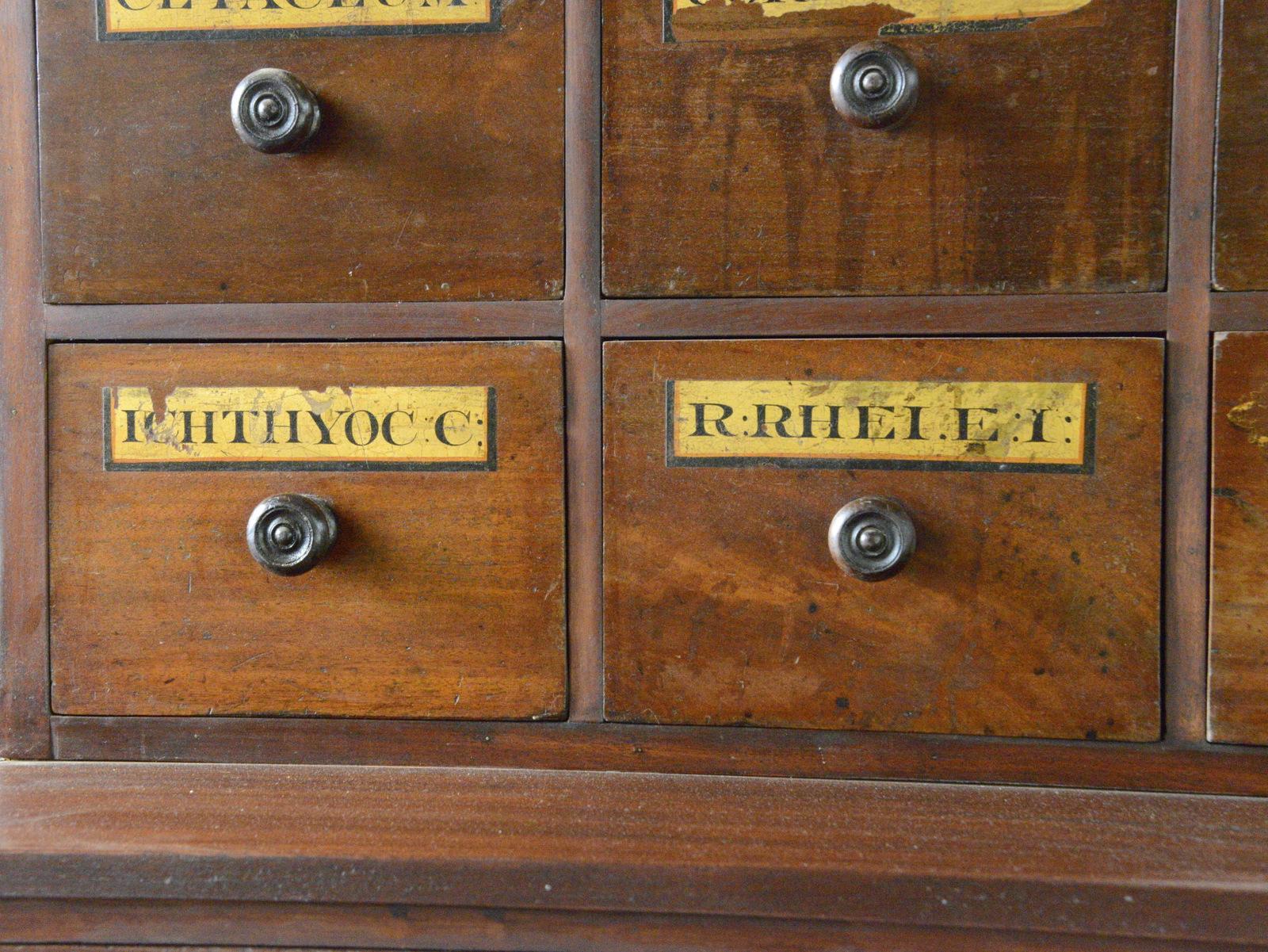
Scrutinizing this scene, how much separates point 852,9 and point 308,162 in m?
0.34

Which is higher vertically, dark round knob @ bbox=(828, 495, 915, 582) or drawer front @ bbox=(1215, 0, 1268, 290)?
drawer front @ bbox=(1215, 0, 1268, 290)

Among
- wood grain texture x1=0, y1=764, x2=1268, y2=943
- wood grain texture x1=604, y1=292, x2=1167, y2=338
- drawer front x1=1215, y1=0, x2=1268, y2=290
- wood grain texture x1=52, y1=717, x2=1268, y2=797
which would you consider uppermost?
drawer front x1=1215, y1=0, x2=1268, y2=290

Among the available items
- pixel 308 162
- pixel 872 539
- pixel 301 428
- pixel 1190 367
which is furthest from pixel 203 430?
pixel 1190 367

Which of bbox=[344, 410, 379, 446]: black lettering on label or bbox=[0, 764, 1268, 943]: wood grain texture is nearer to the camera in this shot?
bbox=[0, 764, 1268, 943]: wood grain texture

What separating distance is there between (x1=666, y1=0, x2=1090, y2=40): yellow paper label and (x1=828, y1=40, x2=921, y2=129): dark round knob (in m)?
0.05

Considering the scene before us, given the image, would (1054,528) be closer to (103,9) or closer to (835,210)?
(835,210)

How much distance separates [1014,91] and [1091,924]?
17.7 inches

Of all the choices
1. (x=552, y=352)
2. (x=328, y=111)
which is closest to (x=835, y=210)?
(x=552, y=352)

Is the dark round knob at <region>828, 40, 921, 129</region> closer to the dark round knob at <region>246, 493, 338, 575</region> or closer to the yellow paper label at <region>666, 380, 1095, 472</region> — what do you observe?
the yellow paper label at <region>666, 380, 1095, 472</region>

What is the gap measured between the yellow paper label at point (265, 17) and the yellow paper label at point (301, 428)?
8.5 inches

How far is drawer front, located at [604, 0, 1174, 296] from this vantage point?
0.52 metres

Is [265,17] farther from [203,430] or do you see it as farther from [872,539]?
[872,539]

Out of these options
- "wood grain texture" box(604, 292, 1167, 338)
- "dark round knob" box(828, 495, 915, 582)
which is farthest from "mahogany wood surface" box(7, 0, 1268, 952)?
"dark round knob" box(828, 495, 915, 582)

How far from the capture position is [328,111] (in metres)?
0.56
